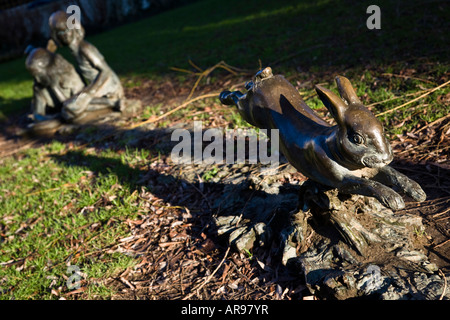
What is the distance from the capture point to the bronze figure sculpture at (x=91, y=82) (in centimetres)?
662

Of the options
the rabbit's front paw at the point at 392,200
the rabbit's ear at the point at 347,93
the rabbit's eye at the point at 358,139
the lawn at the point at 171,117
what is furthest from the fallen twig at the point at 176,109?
the rabbit's front paw at the point at 392,200

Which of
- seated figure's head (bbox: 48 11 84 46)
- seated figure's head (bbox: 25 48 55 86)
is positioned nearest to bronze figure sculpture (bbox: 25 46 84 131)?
seated figure's head (bbox: 25 48 55 86)

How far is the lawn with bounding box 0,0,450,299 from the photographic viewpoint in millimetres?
3643

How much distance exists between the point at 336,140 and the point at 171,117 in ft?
13.4

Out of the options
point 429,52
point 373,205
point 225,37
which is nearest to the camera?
point 373,205

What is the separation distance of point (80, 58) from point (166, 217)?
13.7 feet

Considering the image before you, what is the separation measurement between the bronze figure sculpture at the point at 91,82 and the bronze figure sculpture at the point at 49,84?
0.30m

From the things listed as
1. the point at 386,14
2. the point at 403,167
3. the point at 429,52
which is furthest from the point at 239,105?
the point at 386,14

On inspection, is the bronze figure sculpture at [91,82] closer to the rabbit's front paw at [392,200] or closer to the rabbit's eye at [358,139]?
the rabbit's eye at [358,139]

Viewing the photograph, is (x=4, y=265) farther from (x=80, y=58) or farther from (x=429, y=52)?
(x=429, y=52)

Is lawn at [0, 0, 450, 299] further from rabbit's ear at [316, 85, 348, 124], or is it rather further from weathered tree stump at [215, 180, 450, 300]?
rabbit's ear at [316, 85, 348, 124]

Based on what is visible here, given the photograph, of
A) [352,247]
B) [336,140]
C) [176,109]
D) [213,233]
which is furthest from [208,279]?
[176,109]

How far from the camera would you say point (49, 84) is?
23.2 feet

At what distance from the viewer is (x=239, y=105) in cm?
313
